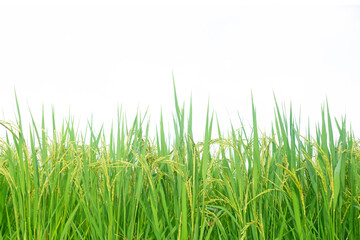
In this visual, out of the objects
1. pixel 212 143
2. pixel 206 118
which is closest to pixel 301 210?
pixel 212 143

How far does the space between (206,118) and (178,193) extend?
0.55 meters

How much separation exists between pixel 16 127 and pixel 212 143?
4.71 feet

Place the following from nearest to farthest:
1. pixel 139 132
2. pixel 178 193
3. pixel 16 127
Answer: pixel 178 193 → pixel 16 127 → pixel 139 132

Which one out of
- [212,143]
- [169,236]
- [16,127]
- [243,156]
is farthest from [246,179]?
[16,127]

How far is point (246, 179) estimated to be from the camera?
2.46m

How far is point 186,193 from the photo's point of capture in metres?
2.27

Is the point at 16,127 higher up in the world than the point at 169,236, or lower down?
higher up

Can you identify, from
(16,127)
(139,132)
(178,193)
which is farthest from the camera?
(139,132)

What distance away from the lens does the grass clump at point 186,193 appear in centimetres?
228

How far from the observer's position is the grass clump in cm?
228

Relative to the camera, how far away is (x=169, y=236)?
2.33m

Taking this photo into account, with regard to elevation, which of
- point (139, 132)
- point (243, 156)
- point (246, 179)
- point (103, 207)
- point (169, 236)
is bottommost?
point (169, 236)

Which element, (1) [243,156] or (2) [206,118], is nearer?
(2) [206,118]

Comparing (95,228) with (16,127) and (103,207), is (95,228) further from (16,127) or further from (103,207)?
(16,127)
